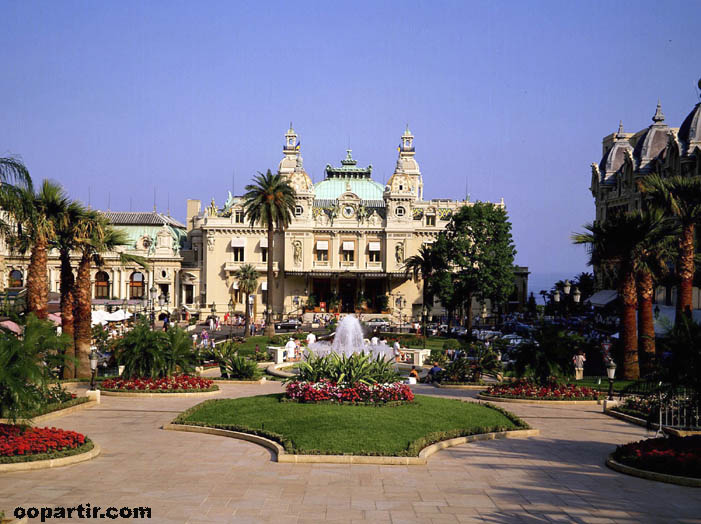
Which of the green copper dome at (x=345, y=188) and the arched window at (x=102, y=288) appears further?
the green copper dome at (x=345, y=188)

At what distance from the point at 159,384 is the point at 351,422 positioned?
429 inches

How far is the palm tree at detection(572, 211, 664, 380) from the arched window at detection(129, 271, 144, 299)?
209ft

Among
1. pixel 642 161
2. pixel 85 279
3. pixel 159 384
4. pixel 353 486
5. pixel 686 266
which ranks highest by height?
pixel 642 161

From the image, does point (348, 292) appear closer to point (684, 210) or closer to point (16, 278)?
point (16, 278)

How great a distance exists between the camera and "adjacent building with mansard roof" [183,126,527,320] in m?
86.8

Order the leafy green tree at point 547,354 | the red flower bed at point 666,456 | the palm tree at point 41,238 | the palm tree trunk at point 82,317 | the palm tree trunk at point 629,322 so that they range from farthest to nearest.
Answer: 1. the palm tree trunk at point 629,322
2. the palm tree trunk at point 82,317
3. the palm tree at point 41,238
4. the leafy green tree at point 547,354
5. the red flower bed at point 666,456

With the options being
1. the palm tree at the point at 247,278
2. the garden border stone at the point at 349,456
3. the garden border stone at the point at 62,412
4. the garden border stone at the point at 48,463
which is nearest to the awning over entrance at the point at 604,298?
Answer: the garden border stone at the point at 349,456

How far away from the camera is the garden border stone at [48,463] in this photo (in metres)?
15.7

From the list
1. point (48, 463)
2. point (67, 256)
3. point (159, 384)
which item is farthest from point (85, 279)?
point (48, 463)

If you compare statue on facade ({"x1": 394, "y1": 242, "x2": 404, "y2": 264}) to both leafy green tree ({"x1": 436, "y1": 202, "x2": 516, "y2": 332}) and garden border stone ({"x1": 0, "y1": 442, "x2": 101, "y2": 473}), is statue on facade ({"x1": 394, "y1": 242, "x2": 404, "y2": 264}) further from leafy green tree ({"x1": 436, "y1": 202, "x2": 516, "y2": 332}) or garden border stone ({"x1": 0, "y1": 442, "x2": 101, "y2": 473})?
garden border stone ({"x1": 0, "y1": 442, "x2": 101, "y2": 473})

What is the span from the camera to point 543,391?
28.2 meters

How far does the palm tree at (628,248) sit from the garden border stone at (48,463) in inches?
941

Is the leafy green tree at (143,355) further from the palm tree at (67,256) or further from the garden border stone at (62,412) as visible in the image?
the palm tree at (67,256)

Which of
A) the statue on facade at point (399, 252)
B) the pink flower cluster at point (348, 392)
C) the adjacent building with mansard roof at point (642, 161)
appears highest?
the adjacent building with mansard roof at point (642, 161)
